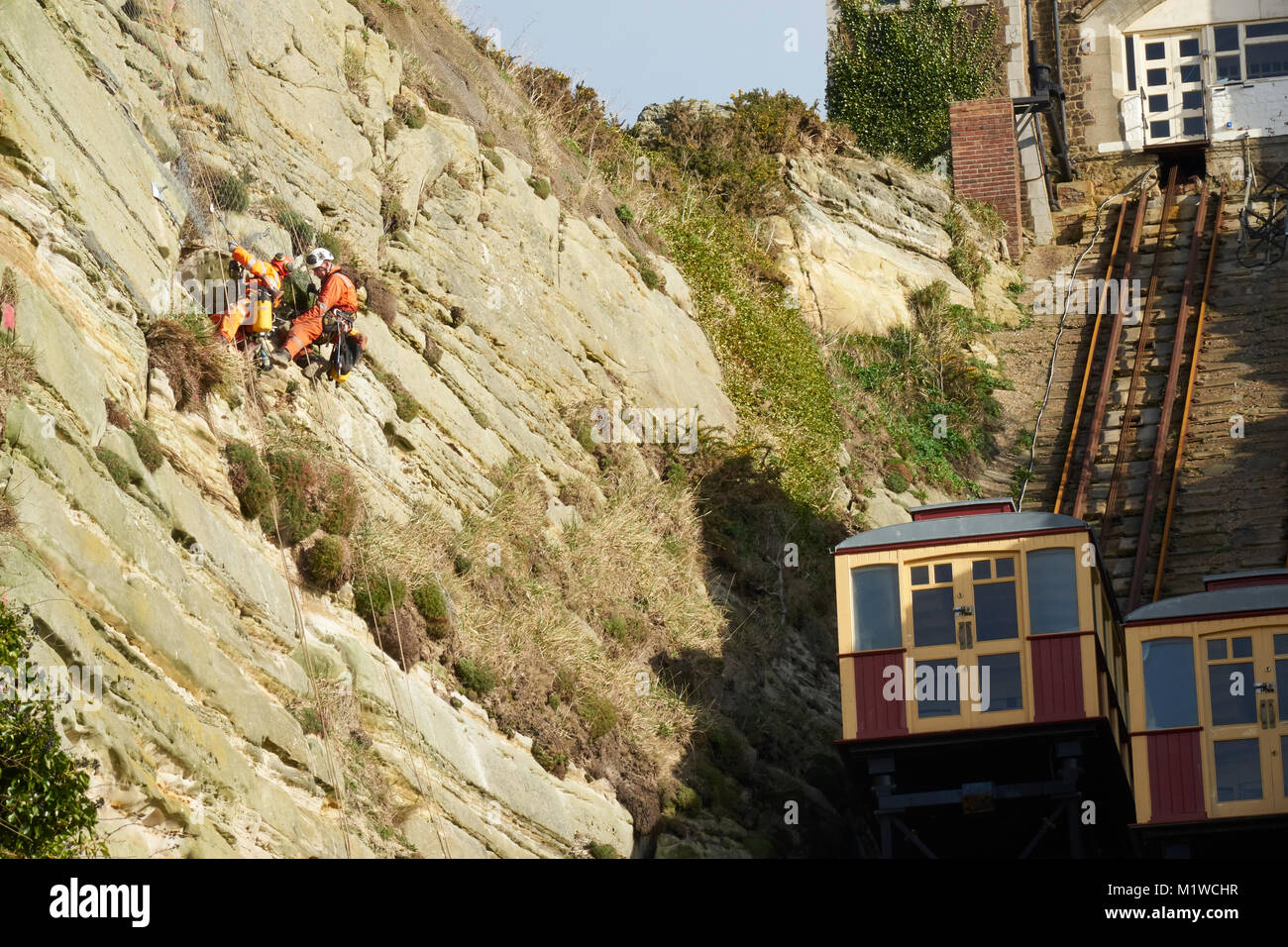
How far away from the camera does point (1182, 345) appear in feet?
114

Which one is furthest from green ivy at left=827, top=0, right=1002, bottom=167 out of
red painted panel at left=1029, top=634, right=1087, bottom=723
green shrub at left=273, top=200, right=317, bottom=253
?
red painted panel at left=1029, top=634, right=1087, bottom=723

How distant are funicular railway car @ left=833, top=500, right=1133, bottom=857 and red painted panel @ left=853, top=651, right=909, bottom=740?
0.6 inches

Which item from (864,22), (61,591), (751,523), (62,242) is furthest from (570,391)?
(864,22)

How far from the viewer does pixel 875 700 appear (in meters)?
20.9

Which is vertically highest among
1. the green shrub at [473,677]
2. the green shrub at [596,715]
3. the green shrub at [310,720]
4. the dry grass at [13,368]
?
the dry grass at [13,368]

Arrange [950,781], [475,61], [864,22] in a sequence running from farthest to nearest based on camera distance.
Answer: [864,22] → [475,61] → [950,781]

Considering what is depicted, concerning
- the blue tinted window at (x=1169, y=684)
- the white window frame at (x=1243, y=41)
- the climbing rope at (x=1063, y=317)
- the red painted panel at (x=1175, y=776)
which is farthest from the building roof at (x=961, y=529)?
the white window frame at (x=1243, y=41)

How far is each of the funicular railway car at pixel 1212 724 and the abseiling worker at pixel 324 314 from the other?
359 inches

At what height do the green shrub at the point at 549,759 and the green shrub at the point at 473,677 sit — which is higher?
the green shrub at the point at 473,677

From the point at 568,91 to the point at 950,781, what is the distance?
17522 mm

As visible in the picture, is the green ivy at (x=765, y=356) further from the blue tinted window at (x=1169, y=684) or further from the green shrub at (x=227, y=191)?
the green shrub at (x=227, y=191)

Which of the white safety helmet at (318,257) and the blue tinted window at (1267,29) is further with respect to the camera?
the blue tinted window at (1267,29)

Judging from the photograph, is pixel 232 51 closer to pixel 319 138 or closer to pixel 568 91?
pixel 319 138

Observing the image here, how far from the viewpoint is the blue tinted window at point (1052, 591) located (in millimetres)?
20594
